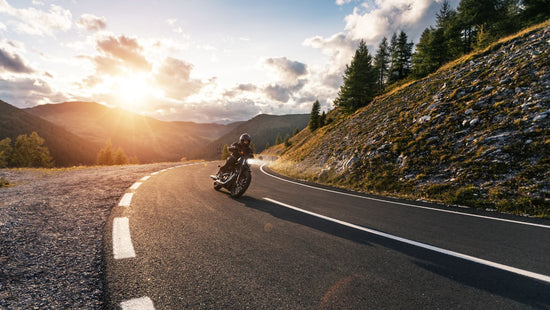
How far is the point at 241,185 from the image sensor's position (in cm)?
690

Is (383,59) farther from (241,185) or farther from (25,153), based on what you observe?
(25,153)

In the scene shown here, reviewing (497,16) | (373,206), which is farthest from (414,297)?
(497,16)

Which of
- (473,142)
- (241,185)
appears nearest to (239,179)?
(241,185)

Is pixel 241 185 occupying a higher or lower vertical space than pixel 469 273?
higher

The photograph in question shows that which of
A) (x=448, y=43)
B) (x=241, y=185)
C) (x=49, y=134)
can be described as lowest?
(x=241, y=185)

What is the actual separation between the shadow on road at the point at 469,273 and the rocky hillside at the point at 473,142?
4544 millimetres

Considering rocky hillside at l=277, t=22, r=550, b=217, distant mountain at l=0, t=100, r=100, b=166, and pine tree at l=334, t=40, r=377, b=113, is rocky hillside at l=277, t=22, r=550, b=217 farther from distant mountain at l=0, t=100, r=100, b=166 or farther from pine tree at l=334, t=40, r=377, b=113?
distant mountain at l=0, t=100, r=100, b=166

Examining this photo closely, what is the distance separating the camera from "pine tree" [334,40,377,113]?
96.6ft

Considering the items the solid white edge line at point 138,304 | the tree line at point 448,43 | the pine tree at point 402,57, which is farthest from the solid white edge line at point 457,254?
the pine tree at point 402,57

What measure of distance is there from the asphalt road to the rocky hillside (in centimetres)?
238

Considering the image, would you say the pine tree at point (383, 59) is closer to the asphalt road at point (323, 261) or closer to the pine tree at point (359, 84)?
the pine tree at point (359, 84)

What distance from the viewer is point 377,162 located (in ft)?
36.3

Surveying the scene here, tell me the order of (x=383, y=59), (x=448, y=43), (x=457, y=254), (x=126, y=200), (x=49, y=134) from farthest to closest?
(x=49, y=134), (x=383, y=59), (x=448, y=43), (x=126, y=200), (x=457, y=254)

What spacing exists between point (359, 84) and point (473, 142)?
22.6m
